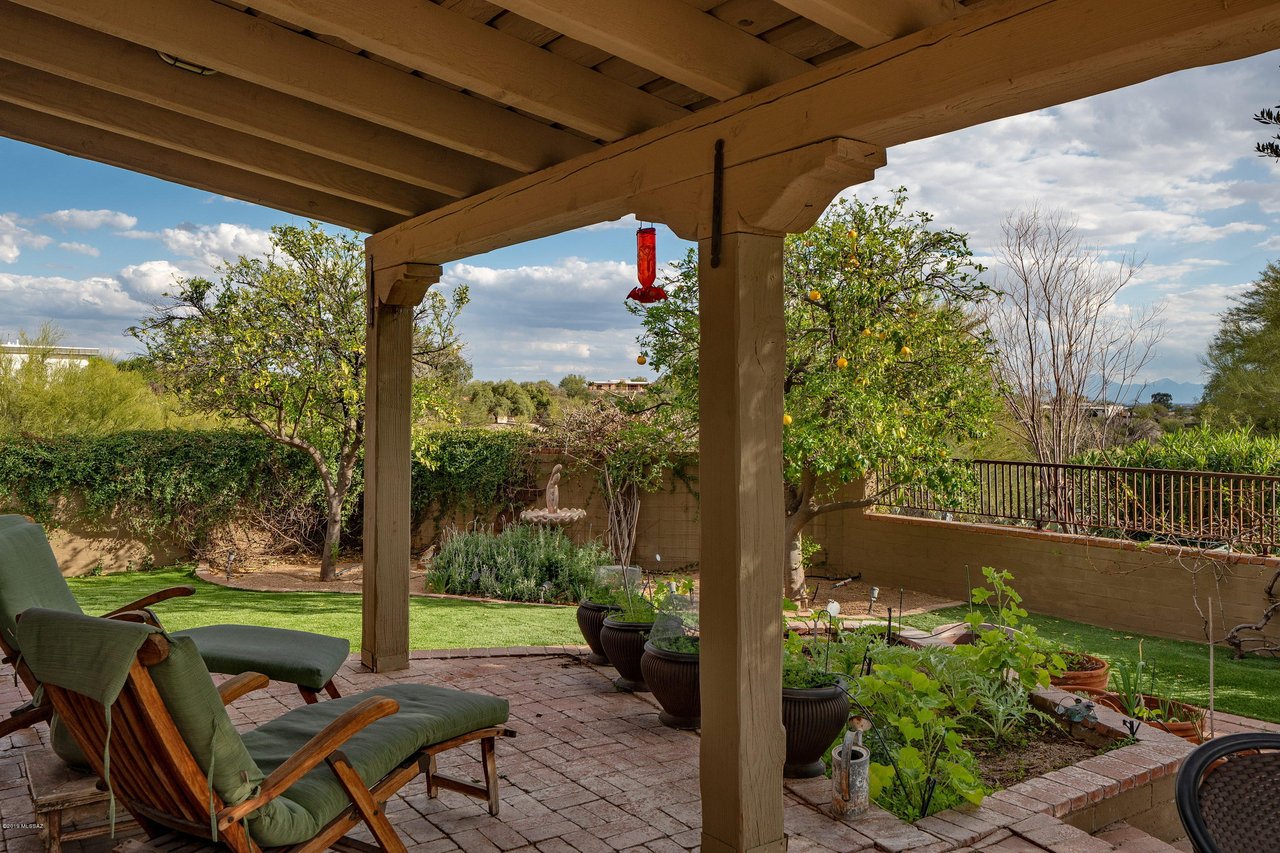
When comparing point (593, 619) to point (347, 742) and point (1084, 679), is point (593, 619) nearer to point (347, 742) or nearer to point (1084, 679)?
point (347, 742)

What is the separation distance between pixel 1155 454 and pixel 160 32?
9.84 m

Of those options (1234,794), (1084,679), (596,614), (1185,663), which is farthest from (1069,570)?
(1234,794)

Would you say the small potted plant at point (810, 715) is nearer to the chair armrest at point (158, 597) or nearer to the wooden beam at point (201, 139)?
the chair armrest at point (158, 597)

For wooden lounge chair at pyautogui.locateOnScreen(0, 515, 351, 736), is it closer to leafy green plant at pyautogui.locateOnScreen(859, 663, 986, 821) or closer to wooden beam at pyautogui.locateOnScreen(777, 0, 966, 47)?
leafy green plant at pyautogui.locateOnScreen(859, 663, 986, 821)

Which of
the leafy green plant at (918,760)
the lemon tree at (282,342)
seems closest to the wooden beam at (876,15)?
the leafy green plant at (918,760)

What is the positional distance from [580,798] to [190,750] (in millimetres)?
1655

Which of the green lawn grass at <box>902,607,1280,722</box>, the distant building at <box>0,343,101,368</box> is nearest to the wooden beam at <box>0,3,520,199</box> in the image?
the green lawn grass at <box>902,607,1280,722</box>

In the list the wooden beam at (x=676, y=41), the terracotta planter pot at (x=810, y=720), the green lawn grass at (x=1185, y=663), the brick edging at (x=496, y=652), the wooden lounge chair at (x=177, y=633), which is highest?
the wooden beam at (x=676, y=41)

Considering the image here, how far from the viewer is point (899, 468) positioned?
8.45 meters

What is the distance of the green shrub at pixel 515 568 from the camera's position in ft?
29.8

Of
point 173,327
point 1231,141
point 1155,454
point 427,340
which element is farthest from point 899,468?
point 1231,141

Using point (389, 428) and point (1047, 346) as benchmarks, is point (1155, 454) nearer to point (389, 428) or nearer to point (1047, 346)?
point (1047, 346)

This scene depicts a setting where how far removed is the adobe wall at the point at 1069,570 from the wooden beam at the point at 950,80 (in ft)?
21.8

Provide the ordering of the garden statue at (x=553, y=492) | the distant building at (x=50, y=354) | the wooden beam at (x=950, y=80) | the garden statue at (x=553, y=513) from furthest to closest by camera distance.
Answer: the distant building at (x=50, y=354) < the garden statue at (x=553, y=492) < the garden statue at (x=553, y=513) < the wooden beam at (x=950, y=80)
